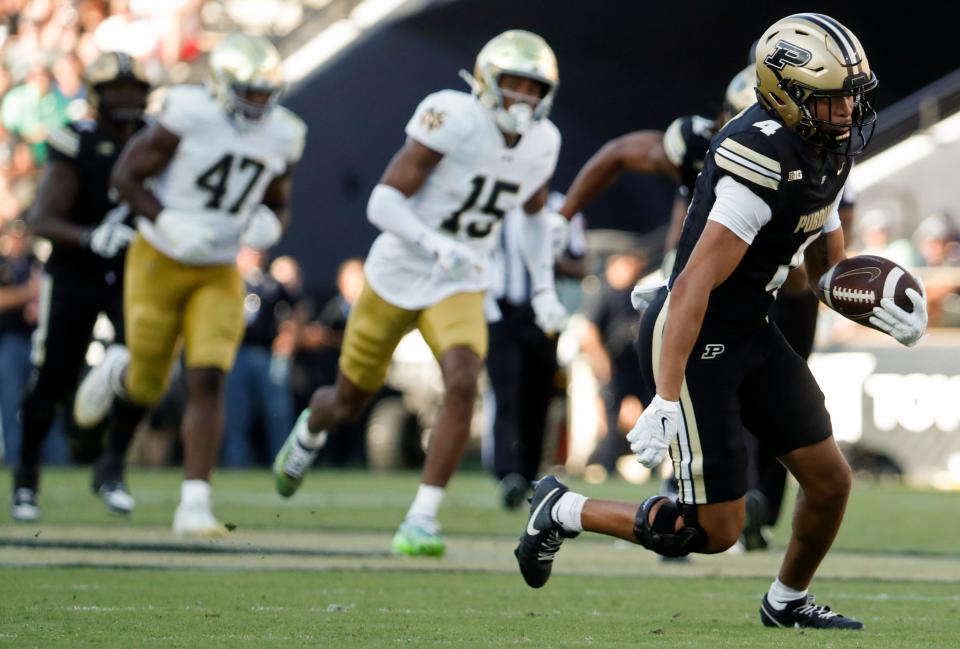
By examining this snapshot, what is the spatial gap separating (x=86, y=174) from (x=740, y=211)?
15.8 ft

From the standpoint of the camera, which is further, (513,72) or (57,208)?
(57,208)

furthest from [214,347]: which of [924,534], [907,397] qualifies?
[907,397]

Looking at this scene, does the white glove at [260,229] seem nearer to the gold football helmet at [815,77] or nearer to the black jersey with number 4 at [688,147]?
the black jersey with number 4 at [688,147]

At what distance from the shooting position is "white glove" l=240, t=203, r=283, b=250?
809 centimetres

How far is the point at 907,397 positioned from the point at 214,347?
7.93m

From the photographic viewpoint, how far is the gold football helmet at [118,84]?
28.0 ft

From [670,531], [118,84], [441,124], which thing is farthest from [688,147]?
[118,84]

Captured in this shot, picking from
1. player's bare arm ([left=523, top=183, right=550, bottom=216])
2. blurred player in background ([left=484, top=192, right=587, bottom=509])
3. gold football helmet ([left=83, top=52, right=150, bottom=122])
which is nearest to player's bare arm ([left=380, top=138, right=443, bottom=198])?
player's bare arm ([left=523, top=183, right=550, bottom=216])

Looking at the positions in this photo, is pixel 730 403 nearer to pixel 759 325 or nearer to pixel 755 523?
pixel 759 325

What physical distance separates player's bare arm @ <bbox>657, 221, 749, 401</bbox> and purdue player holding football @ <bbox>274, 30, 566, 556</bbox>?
2.33m

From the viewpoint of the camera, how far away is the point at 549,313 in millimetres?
7395

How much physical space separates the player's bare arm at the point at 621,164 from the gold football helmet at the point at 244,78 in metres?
1.40

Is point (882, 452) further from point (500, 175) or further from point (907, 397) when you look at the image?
point (500, 175)

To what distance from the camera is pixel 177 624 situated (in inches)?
187
